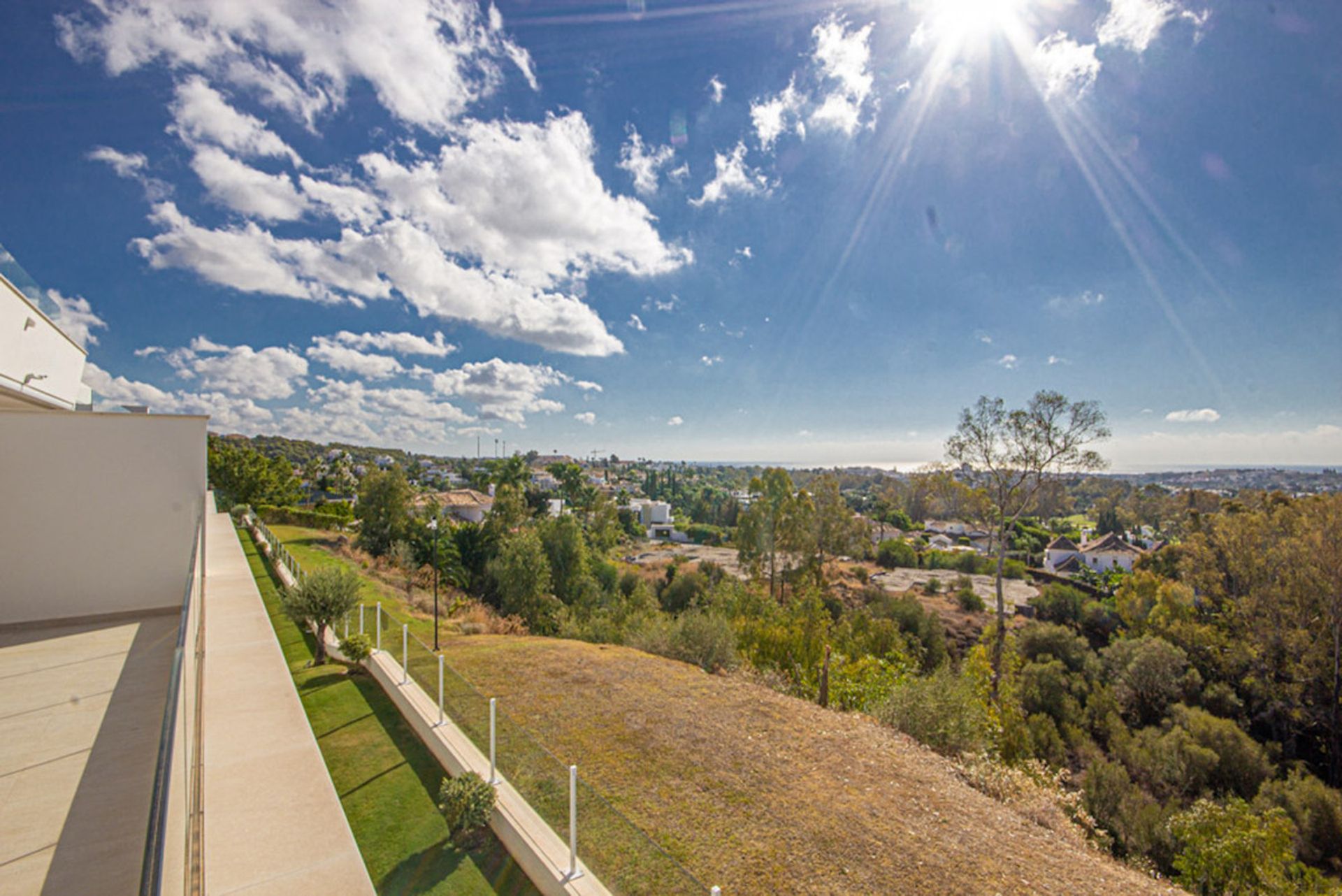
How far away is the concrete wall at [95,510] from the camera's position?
38.4 ft

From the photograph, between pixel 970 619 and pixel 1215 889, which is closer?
pixel 1215 889

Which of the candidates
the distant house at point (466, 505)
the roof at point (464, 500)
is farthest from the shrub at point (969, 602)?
the roof at point (464, 500)

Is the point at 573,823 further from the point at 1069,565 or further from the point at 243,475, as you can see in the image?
the point at 1069,565

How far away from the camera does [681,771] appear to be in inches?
276

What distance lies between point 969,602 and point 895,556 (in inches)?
601

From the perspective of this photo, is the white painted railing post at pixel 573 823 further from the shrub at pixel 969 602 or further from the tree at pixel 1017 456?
the shrub at pixel 969 602

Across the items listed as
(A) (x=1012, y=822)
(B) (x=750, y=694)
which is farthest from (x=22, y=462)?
(A) (x=1012, y=822)

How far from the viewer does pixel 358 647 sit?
9047mm

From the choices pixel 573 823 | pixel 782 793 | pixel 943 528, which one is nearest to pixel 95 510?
pixel 573 823

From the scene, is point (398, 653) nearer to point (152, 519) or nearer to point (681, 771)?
point (681, 771)

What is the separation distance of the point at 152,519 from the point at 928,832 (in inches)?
673

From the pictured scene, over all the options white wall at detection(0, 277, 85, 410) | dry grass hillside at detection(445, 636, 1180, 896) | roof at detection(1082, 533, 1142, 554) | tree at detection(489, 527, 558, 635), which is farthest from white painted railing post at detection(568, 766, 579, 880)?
roof at detection(1082, 533, 1142, 554)

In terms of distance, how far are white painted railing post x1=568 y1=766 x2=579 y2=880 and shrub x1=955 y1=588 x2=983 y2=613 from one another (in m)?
28.2

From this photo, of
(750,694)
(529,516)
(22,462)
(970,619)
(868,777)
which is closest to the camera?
(868,777)
